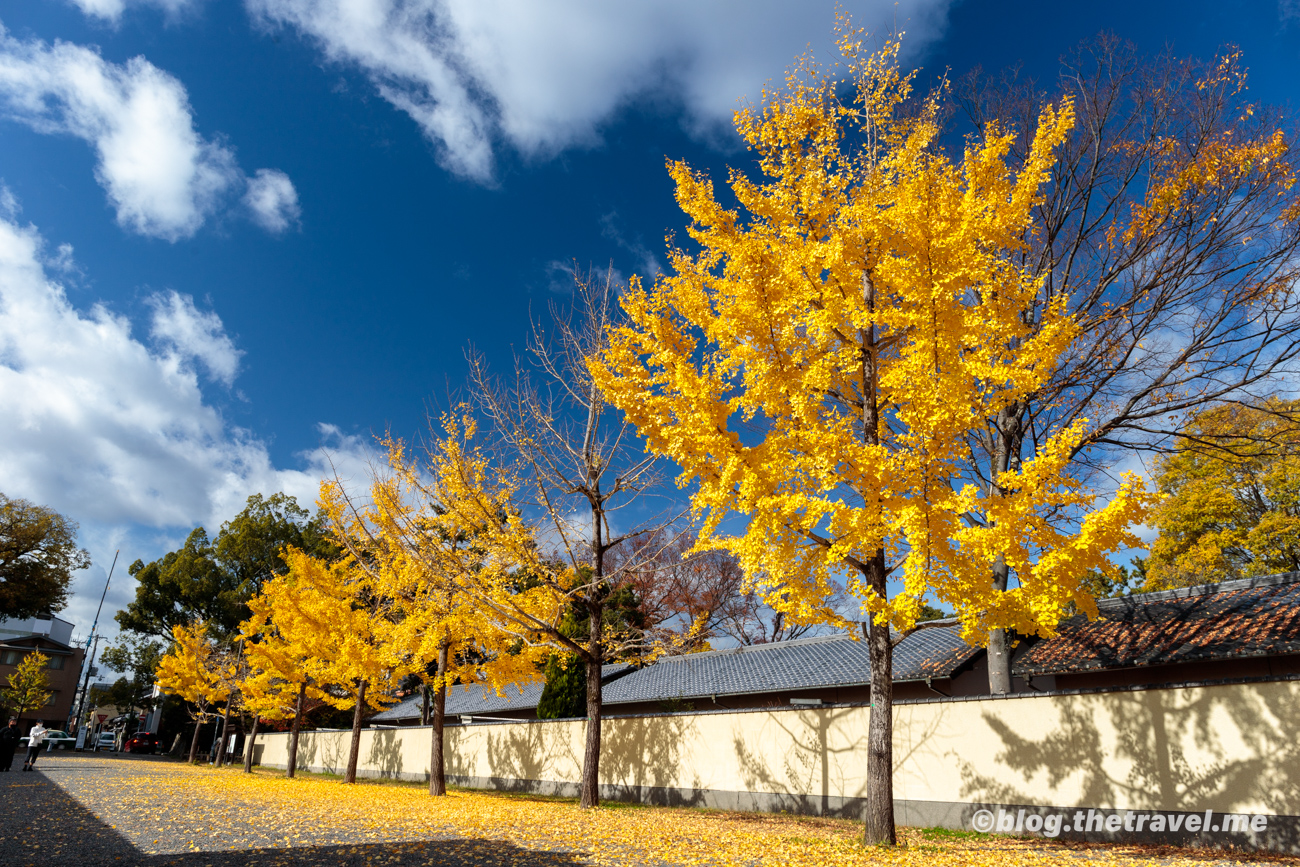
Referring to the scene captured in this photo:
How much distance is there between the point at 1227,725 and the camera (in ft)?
25.9

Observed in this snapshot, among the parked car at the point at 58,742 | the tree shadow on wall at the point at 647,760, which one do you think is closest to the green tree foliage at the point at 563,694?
the tree shadow on wall at the point at 647,760

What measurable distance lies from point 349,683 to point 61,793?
627 centimetres

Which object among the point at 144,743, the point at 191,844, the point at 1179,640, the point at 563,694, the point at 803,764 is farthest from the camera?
the point at 144,743

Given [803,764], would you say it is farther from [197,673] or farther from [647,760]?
[197,673]

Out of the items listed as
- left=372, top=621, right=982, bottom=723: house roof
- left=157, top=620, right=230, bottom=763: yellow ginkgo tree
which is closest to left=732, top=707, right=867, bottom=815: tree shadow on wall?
left=372, top=621, right=982, bottom=723: house roof

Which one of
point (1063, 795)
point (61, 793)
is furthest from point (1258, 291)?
point (61, 793)

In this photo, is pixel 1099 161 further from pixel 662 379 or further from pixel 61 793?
pixel 61 793

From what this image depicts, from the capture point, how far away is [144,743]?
42281 mm

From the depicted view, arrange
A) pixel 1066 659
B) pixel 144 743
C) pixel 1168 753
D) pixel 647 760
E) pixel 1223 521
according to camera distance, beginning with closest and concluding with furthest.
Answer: pixel 1168 753 → pixel 1066 659 → pixel 647 760 → pixel 1223 521 → pixel 144 743

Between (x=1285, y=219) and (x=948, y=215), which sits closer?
(x=948, y=215)

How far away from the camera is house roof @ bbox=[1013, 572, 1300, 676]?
34.1 ft

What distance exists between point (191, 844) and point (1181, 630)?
47.8 feet

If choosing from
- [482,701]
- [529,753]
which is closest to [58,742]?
[482,701]

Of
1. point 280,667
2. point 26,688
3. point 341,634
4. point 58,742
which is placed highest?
point 341,634
